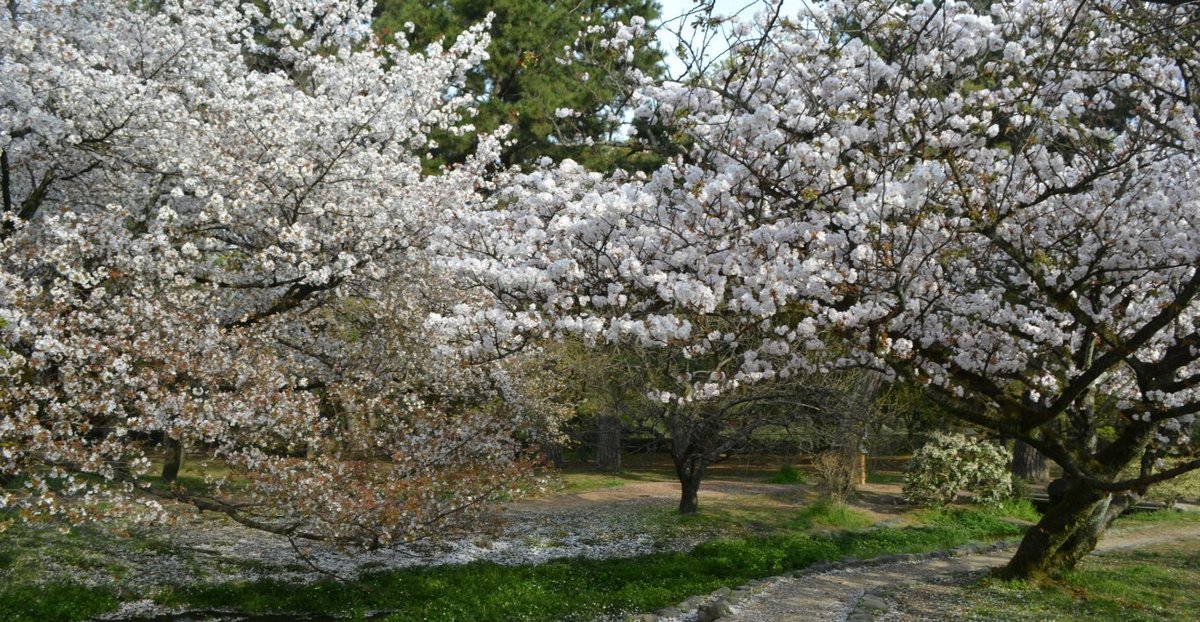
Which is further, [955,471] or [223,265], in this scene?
[955,471]

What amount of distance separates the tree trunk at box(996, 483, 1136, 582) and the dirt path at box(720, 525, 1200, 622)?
1495mm

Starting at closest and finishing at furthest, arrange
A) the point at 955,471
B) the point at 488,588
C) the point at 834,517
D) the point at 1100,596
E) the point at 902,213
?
the point at 902,213
the point at 1100,596
the point at 488,588
the point at 834,517
the point at 955,471

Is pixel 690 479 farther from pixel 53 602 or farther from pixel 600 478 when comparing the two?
pixel 53 602

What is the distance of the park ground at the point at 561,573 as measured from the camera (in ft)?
35.9

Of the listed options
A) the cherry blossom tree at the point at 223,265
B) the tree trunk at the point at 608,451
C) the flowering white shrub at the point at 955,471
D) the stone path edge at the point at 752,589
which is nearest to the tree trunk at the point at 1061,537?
the stone path edge at the point at 752,589

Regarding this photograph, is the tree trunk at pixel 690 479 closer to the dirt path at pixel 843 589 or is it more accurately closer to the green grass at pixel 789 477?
the dirt path at pixel 843 589

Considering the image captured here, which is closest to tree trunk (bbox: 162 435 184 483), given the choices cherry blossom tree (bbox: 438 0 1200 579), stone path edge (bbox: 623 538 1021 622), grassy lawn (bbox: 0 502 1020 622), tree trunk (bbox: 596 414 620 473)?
grassy lawn (bbox: 0 502 1020 622)

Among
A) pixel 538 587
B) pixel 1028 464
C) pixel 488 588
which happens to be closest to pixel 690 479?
pixel 538 587

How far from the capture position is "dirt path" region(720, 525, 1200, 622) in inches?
420

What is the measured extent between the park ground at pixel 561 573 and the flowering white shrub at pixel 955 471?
4.59ft

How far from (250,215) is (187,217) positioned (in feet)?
2.98

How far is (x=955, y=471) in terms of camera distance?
821 inches

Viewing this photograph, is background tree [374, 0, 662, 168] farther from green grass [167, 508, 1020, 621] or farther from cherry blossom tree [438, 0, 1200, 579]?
cherry blossom tree [438, 0, 1200, 579]

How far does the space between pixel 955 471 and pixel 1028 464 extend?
22.4ft
